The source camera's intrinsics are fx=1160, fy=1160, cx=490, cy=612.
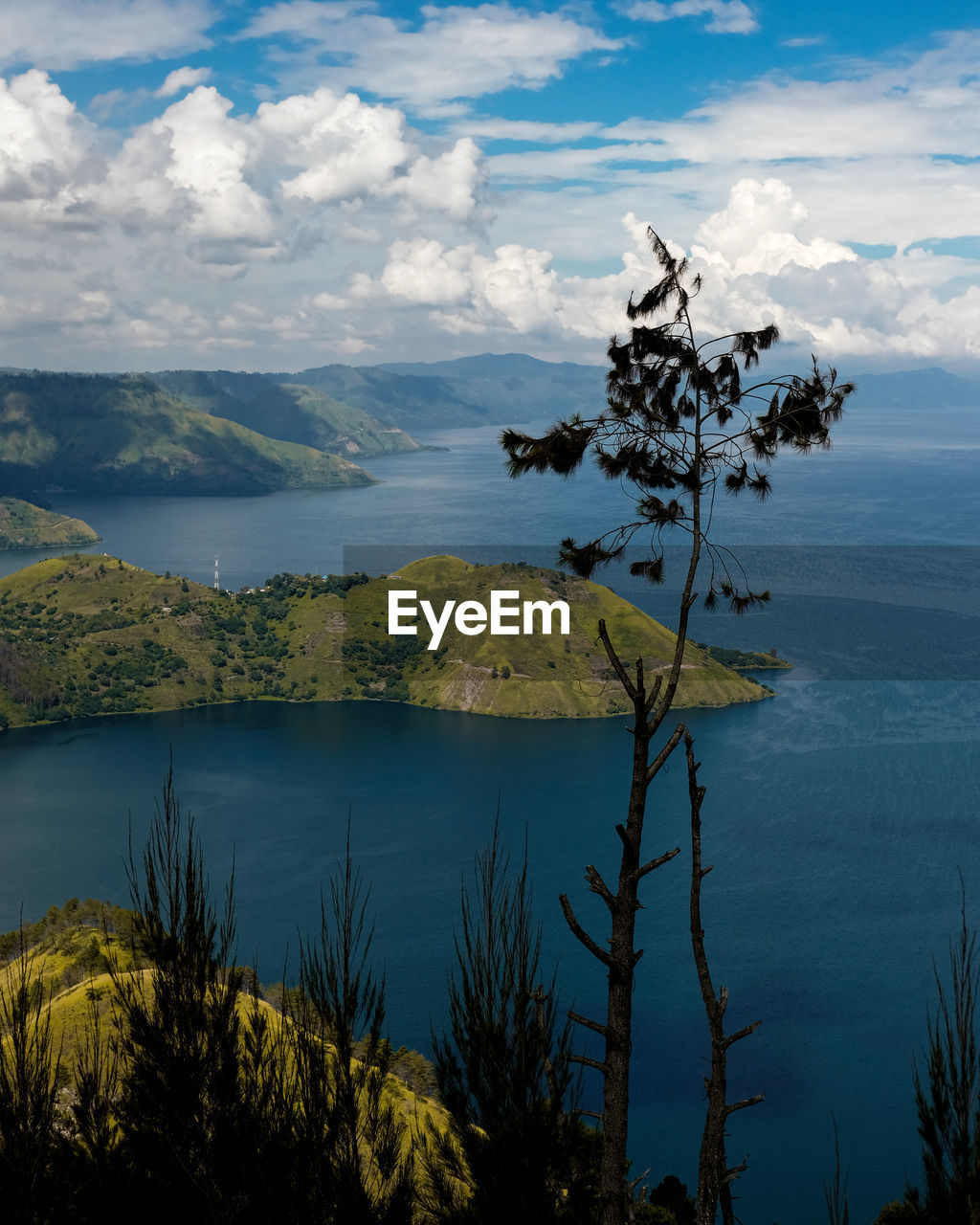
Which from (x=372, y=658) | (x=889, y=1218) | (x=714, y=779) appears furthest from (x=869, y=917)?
(x=372, y=658)

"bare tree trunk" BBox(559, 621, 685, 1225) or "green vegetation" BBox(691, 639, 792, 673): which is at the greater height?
"bare tree trunk" BBox(559, 621, 685, 1225)

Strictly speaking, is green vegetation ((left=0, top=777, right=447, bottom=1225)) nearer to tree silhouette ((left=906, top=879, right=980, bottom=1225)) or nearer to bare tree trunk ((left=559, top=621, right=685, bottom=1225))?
bare tree trunk ((left=559, top=621, right=685, bottom=1225))

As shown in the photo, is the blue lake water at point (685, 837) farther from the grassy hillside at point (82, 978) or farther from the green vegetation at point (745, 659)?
the grassy hillside at point (82, 978)

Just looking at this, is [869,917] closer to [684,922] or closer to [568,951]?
[684,922]

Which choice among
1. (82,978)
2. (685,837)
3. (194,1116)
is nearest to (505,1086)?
(194,1116)

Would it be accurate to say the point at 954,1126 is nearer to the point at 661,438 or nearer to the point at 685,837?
the point at 661,438

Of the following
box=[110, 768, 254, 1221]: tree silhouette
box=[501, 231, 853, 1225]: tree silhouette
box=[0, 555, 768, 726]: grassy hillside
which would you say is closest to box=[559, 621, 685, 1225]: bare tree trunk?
box=[501, 231, 853, 1225]: tree silhouette
